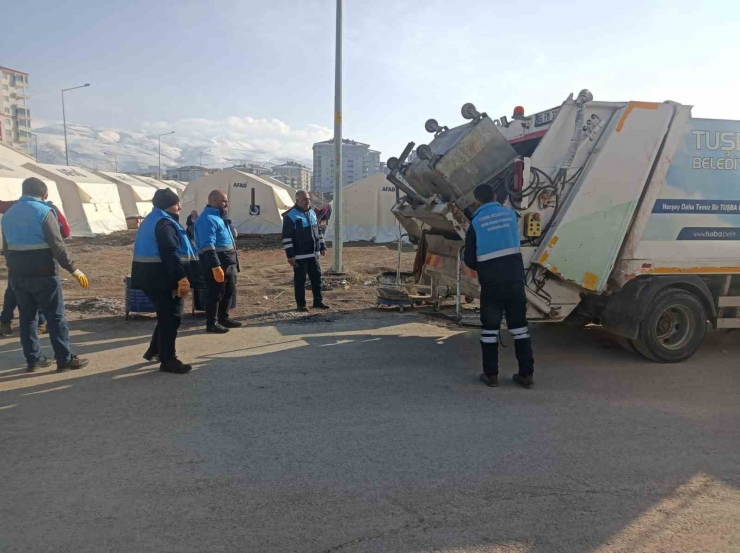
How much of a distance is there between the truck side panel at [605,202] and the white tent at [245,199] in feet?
66.4

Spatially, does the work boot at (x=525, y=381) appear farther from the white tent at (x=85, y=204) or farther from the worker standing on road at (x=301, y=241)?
the white tent at (x=85, y=204)

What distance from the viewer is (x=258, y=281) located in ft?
39.9

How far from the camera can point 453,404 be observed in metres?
4.60

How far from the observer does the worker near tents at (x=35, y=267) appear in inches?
203

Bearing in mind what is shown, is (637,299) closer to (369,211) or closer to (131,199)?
(369,211)

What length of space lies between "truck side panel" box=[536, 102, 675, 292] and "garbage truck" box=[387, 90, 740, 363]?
0.4 inches

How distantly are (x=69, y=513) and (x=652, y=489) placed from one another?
338cm

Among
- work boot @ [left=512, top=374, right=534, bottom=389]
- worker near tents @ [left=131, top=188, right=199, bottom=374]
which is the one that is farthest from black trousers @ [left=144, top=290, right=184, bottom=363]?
work boot @ [left=512, top=374, right=534, bottom=389]

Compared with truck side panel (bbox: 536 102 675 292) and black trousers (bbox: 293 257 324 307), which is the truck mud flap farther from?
black trousers (bbox: 293 257 324 307)

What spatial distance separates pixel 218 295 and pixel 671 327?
5425 mm

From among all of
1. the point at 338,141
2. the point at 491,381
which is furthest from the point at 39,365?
the point at 338,141

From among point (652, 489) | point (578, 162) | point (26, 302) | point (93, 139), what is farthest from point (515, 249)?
point (93, 139)

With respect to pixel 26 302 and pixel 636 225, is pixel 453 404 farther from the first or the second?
pixel 26 302

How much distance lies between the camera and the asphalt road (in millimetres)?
2805
